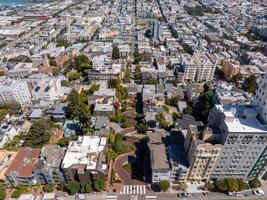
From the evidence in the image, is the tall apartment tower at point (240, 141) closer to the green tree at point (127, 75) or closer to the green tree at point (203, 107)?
the green tree at point (203, 107)

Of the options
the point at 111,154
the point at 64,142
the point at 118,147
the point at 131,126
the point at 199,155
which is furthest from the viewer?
the point at 131,126

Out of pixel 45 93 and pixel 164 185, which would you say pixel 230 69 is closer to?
pixel 164 185

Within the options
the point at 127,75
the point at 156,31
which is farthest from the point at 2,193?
the point at 156,31

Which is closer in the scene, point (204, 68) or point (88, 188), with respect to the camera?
point (88, 188)

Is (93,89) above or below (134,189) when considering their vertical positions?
above

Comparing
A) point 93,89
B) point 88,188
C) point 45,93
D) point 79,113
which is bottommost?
point 93,89

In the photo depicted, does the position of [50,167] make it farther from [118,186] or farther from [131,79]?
[131,79]

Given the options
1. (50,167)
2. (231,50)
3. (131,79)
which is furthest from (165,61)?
(50,167)
